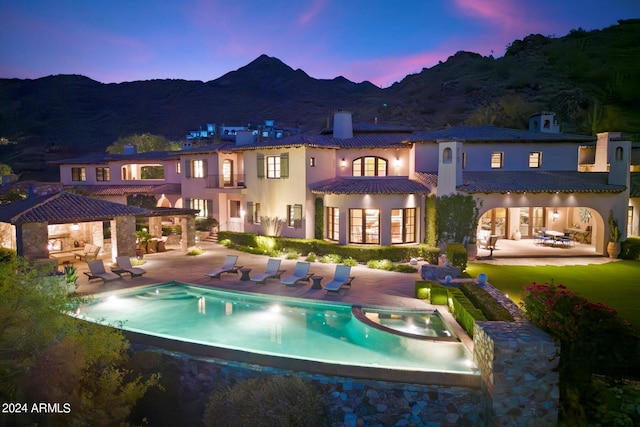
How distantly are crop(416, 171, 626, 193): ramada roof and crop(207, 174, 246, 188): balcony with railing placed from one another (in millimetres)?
13878

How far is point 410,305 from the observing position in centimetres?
1534

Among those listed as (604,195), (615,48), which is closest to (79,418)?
(604,195)

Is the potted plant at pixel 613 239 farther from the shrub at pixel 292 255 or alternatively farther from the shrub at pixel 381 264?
the shrub at pixel 292 255

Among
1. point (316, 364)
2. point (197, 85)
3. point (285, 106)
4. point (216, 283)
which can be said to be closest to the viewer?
point (316, 364)

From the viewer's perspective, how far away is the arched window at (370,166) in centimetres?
2848

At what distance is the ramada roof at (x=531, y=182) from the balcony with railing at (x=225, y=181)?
13878 millimetres

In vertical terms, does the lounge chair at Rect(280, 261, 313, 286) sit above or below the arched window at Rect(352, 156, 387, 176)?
below

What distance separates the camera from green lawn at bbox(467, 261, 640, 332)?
1538 cm

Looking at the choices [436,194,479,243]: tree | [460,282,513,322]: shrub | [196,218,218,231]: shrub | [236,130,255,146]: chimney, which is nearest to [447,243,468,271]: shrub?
[436,194,479,243]: tree

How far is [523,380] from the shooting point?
958 cm

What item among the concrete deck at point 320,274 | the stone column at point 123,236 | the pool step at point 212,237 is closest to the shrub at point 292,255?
the concrete deck at point 320,274

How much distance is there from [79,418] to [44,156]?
7962 centimetres

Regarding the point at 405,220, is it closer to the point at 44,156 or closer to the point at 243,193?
the point at 243,193

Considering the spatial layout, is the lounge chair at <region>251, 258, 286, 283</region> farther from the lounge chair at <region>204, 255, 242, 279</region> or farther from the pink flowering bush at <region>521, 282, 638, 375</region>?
the pink flowering bush at <region>521, 282, 638, 375</region>
